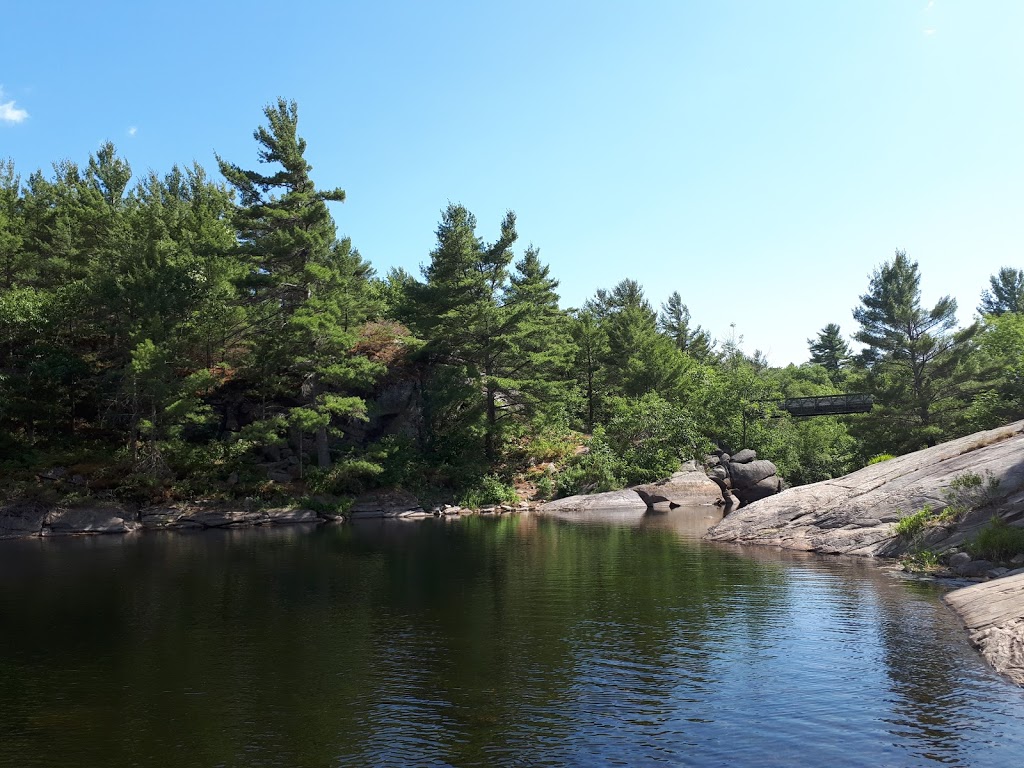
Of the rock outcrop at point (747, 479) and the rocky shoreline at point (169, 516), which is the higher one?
the rock outcrop at point (747, 479)

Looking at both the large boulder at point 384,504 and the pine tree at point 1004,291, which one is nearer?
the large boulder at point 384,504

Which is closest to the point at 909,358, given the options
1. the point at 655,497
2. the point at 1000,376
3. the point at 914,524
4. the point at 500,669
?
the point at 1000,376

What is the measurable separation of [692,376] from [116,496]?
170ft

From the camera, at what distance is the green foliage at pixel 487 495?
160 feet

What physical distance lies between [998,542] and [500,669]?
49.2 ft

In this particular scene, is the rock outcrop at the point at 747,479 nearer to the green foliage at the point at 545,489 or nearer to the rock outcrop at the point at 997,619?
the green foliage at the point at 545,489

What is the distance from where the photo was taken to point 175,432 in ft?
135

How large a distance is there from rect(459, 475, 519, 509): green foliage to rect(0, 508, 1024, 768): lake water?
24.2 metres

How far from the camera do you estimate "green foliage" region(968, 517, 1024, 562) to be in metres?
19.0

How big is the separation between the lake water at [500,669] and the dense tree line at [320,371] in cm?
2082

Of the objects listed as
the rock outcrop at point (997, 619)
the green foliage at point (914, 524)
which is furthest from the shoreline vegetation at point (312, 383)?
the rock outcrop at point (997, 619)

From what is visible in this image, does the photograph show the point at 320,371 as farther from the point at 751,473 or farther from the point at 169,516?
the point at 751,473

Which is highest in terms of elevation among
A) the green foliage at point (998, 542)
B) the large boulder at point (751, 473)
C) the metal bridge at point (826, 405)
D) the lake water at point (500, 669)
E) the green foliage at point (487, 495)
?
the metal bridge at point (826, 405)

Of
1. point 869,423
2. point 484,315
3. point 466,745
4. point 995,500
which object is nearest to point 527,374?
point 484,315
